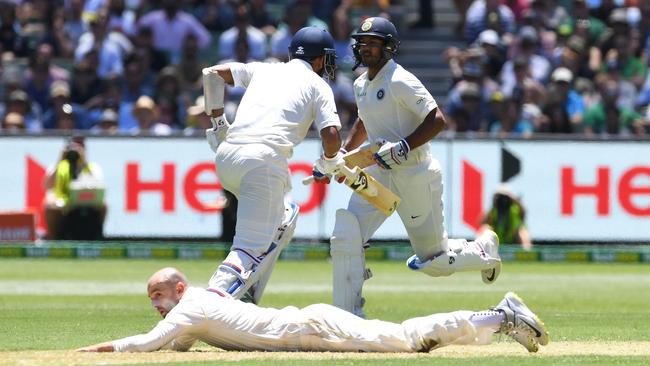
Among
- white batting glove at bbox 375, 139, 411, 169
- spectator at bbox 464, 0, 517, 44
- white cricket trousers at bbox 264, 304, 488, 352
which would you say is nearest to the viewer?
white cricket trousers at bbox 264, 304, 488, 352

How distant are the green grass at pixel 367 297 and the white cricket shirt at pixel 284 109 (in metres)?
1.54

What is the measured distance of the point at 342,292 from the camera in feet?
30.4

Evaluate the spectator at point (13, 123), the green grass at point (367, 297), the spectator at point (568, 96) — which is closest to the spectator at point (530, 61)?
the spectator at point (568, 96)

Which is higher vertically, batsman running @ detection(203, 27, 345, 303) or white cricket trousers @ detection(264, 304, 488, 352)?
batsman running @ detection(203, 27, 345, 303)

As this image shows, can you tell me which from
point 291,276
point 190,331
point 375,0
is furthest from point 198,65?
point 190,331

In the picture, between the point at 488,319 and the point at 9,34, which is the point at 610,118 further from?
the point at 488,319

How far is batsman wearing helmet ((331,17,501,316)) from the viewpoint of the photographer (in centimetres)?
927

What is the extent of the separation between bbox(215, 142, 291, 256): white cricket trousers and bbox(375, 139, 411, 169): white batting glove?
0.65m

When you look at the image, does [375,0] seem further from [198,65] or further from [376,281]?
[376,281]

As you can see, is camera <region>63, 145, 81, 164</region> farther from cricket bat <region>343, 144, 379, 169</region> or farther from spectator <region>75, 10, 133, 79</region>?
cricket bat <region>343, 144, 379, 169</region>

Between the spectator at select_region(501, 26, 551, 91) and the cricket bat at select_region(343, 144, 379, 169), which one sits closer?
the cricket bat at select_region(343, 144, 379, 169)

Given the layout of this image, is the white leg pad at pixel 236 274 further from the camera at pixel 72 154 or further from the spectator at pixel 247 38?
the spectator at pixel 247 38

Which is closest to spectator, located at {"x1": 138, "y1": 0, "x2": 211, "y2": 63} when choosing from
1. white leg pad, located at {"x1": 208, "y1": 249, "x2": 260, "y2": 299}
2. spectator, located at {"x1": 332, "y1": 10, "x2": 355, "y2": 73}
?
spectator, located at {"x1": 332, "y1": 10, "x2": 355, "y2": 73}

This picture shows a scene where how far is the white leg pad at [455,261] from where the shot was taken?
9.76 meters
